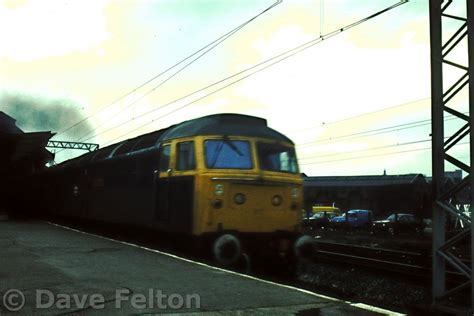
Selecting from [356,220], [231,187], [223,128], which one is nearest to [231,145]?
[223,128]

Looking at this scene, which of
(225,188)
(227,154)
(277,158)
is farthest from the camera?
(277,158)

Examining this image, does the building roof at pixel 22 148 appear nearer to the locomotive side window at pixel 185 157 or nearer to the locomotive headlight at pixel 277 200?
the locomotive side window at pixel 185 157

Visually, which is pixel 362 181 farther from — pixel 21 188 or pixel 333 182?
pixel 21 188

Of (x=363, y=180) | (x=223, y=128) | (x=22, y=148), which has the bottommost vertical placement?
(x=223, y=128)

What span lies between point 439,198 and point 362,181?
5608 centimetres

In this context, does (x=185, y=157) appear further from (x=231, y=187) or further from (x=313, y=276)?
(x=313, y=276)

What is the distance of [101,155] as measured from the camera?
1628 centimetres

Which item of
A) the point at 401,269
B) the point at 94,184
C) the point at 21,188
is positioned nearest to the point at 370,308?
the point at 401,269

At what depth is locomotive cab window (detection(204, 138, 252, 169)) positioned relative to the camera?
9.70 metres

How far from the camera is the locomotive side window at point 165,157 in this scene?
1066cm

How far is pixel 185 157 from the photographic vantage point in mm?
10156

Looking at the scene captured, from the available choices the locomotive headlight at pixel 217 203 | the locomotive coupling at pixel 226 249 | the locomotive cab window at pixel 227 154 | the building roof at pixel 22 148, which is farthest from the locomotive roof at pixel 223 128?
the building roof at pixel 22 148

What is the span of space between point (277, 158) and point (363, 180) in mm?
53690

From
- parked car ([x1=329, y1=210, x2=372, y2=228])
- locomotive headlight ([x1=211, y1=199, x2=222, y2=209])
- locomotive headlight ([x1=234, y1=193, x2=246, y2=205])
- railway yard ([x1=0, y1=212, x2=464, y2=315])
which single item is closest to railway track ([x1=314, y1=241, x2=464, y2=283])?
railway yard ([x1=0, y1=212, x2=464, y2=315])
